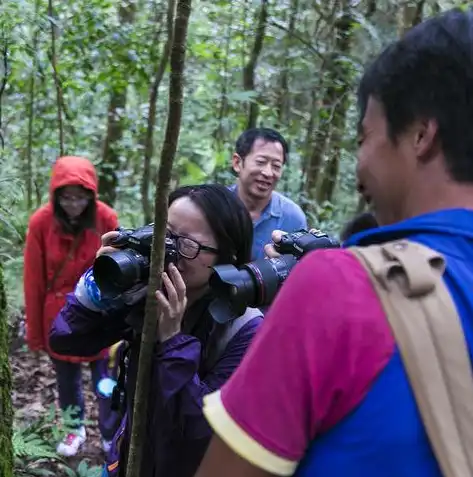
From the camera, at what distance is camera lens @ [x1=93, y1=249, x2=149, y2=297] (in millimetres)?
1675

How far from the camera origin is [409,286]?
2.61 feet

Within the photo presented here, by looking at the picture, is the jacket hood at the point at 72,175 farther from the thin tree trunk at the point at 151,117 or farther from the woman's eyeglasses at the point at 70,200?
the thin tree trunk at the point at 151,117

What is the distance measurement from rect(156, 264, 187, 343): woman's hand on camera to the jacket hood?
247 cm

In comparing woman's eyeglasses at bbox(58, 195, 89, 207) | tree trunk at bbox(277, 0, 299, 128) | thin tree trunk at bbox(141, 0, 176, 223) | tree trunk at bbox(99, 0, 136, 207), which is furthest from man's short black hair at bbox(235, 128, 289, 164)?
tree trunk at bbox(99, 0, 136, 207)

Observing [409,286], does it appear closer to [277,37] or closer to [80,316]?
[80,316]

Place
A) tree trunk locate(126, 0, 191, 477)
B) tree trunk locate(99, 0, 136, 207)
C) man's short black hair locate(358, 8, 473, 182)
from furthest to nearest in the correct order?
tree trunk locate(99, 0, 136, 207), tree trunk locate(126, 0, 191, 477), man's short black hair locate(358, 8, 473, 182)

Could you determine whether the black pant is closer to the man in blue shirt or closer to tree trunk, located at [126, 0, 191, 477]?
the man in blue shirt

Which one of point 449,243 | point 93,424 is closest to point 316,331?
point 449,243

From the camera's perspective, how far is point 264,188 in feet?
13.5

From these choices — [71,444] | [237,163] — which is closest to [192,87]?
[237,163]

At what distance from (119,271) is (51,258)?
2.45 metres

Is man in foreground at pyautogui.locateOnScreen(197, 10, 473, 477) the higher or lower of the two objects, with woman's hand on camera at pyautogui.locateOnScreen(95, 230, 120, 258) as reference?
higher

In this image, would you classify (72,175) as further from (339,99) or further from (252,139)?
(339,99)

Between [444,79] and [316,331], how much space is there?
411mm
